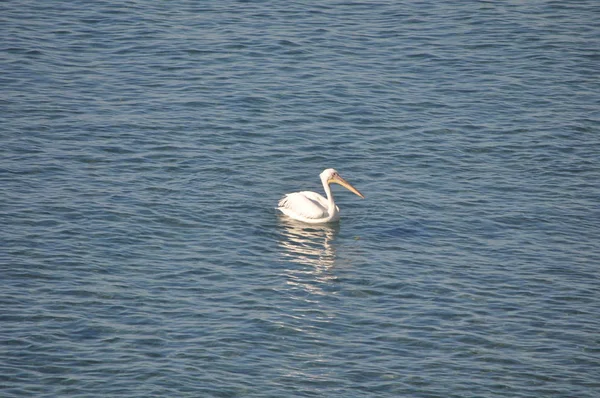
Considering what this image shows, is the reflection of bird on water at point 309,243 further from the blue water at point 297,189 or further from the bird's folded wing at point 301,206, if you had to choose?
the bird's folded wing at point 301,206

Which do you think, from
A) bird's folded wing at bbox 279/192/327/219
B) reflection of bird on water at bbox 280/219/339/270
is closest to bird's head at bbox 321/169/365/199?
bird's folded wing at bbox 279/192/327/219

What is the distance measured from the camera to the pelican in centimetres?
1802

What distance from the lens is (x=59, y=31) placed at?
26.4m

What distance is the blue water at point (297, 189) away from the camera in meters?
13.4

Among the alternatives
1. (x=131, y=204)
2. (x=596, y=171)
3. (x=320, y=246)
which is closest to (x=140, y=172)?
(x=131, y=204)

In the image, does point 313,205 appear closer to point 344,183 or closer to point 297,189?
point 344,183

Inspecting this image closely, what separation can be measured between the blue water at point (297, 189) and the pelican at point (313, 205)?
31 centimetres

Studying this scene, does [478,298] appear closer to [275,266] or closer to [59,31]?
[275,266]

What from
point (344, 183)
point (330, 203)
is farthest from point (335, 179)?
point (330, 203)

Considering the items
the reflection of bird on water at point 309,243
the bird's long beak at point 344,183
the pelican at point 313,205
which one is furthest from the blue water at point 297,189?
the bird's long beak at point 344,183

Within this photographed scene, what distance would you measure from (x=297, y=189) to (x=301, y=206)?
1475 millimetres

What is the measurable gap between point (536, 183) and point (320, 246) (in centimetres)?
492

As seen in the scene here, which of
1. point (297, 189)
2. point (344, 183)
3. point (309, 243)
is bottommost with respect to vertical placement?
point (309, 243)

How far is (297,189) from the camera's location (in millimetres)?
19438
